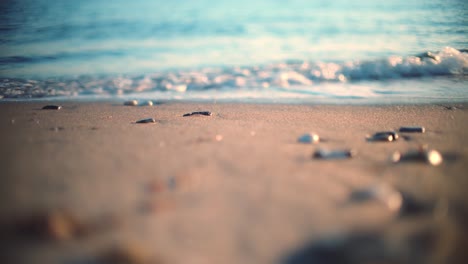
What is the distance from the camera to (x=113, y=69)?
5324 millimetres

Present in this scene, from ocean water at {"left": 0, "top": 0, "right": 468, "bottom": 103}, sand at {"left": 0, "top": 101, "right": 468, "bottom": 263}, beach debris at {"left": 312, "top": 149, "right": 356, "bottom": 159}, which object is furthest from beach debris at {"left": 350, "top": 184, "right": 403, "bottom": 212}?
ocean water at {"left": 0, "top": 0, "right": 468, "bottom": 103}

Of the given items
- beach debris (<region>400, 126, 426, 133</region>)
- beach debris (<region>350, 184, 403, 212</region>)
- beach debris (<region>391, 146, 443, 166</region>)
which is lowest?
beach debris (<region>400, 126, 426, 133</region>)

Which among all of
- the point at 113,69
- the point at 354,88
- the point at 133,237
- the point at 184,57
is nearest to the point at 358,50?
the point at 354,88

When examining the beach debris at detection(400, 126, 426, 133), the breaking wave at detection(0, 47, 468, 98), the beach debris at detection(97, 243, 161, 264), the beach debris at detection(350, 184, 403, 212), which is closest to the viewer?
the beach debris at detection(97, 243, 161, 264)

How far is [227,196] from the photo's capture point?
138 cm

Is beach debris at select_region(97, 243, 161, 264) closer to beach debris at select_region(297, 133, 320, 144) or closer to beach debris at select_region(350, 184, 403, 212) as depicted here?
beach debris at select_region(350, 184, 403, 212)

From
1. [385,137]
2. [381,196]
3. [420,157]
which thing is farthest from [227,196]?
[385,137]

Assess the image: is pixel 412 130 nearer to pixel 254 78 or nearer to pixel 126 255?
pixel 126 255

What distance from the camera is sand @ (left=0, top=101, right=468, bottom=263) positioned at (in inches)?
43.2

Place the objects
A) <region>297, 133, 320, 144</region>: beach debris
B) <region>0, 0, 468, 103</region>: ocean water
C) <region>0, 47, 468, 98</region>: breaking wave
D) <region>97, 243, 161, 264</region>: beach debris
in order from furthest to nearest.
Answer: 1. <region>0, 47, 468, 98</region>: breaking wave
2. <region>0, 0, 468, 103</region>: ocean water
3. <region>297, 133, 320, 144</region>: beach debris
4. <region>97, 243, 161, 264</region>: beach debris

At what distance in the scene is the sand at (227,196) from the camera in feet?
3.60

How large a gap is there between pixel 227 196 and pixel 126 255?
455mm

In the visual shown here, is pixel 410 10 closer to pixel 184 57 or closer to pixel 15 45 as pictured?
pixel 184 57

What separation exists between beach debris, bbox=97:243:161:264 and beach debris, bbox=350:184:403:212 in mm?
789
